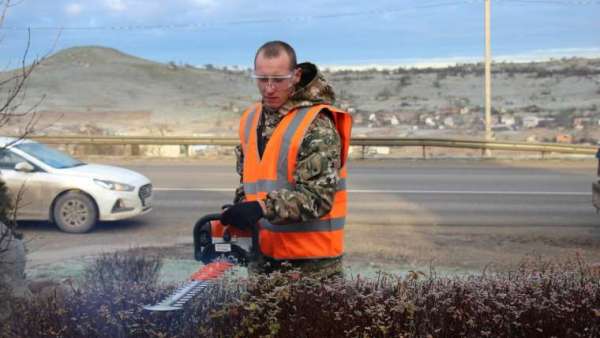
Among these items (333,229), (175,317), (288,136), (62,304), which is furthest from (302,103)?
(62,304)

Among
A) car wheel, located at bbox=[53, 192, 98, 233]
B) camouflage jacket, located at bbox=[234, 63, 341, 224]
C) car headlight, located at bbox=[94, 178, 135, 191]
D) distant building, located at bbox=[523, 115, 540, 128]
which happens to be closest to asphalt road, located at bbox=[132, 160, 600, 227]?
car headlight, located at bbox=[94, 178, 135, 191]

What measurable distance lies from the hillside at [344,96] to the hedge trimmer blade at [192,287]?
80.5 feet

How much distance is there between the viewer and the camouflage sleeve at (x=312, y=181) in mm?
3447

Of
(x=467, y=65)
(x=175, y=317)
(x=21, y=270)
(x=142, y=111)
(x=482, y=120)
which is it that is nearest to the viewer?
(x=175, y=317)

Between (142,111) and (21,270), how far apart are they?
36.7 metres

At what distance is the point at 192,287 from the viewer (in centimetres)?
333

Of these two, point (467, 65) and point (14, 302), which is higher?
point (467, 65)

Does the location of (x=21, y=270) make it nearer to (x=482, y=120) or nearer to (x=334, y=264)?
(x=334, y=264)

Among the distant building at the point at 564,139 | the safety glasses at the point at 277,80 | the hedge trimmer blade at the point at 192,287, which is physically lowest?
the distant building at the point at 564,139

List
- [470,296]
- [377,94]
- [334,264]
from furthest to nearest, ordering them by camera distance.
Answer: [377,94] → [334,264] → [470,296]

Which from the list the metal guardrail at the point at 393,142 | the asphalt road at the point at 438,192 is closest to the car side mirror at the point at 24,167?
the asphalt road at the point at 438,192

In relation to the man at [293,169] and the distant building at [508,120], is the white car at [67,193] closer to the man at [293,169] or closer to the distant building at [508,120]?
the man at [293,169]

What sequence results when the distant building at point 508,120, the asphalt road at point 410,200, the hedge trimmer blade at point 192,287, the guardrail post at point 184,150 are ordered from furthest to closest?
the distant building at point 508,120, the guardrail post at point 184,150, the asphalt road at point 410,200, the hedge trimmer blade at point 192,287

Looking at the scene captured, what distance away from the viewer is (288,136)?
141 inches
